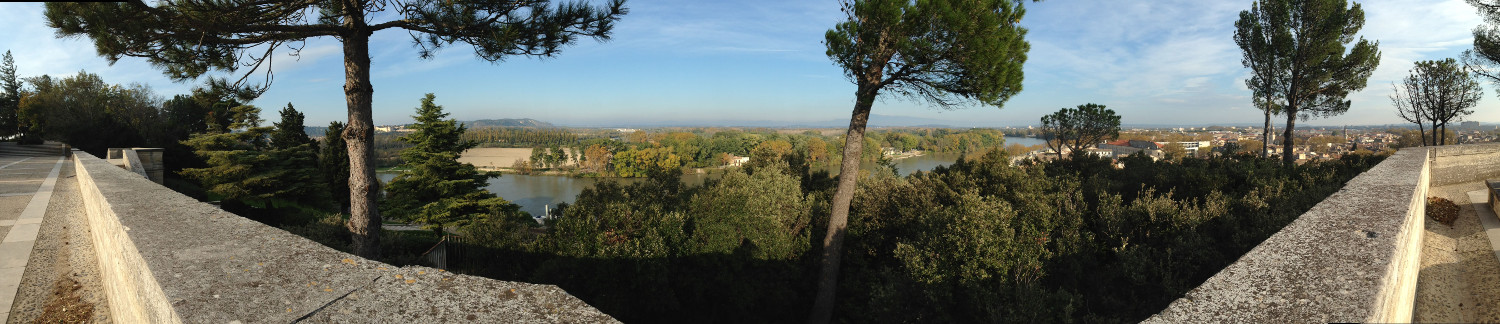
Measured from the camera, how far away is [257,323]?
1.74 metres

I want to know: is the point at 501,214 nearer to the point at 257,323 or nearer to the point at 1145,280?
the point at 257,323

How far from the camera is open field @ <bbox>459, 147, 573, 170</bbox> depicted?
82.6 meters

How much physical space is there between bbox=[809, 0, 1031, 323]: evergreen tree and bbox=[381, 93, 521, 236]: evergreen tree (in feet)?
41.8

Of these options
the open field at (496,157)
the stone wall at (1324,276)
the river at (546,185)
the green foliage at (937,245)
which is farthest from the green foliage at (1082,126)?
the open field at (496,157)

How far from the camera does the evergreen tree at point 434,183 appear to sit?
16969 mm

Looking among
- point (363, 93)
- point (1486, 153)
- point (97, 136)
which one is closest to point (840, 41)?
point (363, 93)

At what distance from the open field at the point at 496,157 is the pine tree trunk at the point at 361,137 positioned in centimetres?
7899

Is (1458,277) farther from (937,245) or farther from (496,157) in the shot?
(496,157)

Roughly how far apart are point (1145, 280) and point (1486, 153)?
293 inches

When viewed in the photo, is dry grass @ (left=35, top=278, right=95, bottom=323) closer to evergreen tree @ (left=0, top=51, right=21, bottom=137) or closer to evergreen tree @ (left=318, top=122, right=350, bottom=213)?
evergreen tree @ (left=318, top=122, right=350, bottom=213)

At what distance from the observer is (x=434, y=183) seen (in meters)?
17.2

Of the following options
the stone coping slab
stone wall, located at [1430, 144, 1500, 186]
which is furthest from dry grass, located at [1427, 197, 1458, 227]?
stone wall, located at [1430, 144, 1500, 186]

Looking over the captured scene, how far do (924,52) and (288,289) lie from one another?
21.8ft

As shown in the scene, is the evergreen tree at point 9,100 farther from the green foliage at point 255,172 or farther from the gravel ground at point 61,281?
the gravel ground at point 61,281
